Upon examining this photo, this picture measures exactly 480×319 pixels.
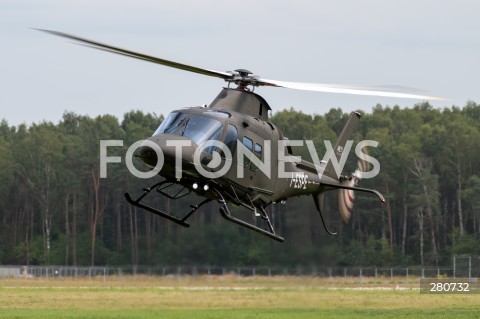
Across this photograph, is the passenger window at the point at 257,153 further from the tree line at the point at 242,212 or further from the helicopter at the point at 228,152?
the tree line at the point at 242,212

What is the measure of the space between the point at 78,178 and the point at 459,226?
63.8ft

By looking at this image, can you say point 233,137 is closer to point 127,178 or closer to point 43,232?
point 127,178

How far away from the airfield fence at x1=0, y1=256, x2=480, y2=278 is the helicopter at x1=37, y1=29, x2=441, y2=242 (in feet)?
7.09

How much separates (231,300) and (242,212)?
5206mm

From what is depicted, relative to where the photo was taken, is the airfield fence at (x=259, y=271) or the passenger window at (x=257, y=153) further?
the airfield fence at (x=259, y=271)

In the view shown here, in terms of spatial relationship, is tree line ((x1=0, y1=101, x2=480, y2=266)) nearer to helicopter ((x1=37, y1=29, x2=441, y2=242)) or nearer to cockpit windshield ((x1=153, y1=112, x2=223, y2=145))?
helicopter ((x1=37, y1=29, x2=441, y2=242))

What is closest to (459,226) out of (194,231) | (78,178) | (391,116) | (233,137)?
(78,178)

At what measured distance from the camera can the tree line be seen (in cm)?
3428

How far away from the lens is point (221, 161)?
2903 cm

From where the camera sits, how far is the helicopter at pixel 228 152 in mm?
28297

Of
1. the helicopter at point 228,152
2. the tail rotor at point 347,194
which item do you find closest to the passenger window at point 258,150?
the helicopter at point 228,152

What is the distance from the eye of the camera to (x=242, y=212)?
35.8 metres

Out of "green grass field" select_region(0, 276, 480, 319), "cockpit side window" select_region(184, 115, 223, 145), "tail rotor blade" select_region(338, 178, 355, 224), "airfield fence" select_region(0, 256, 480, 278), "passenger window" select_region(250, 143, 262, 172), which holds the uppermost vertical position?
"cockpit side window" select_region(184, 115, 223, 145)

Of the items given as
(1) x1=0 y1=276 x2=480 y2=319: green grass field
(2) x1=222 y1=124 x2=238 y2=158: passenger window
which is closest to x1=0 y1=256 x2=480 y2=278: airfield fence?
(1) x1=0 y1=276 x2=480 y2=319: green grass field
